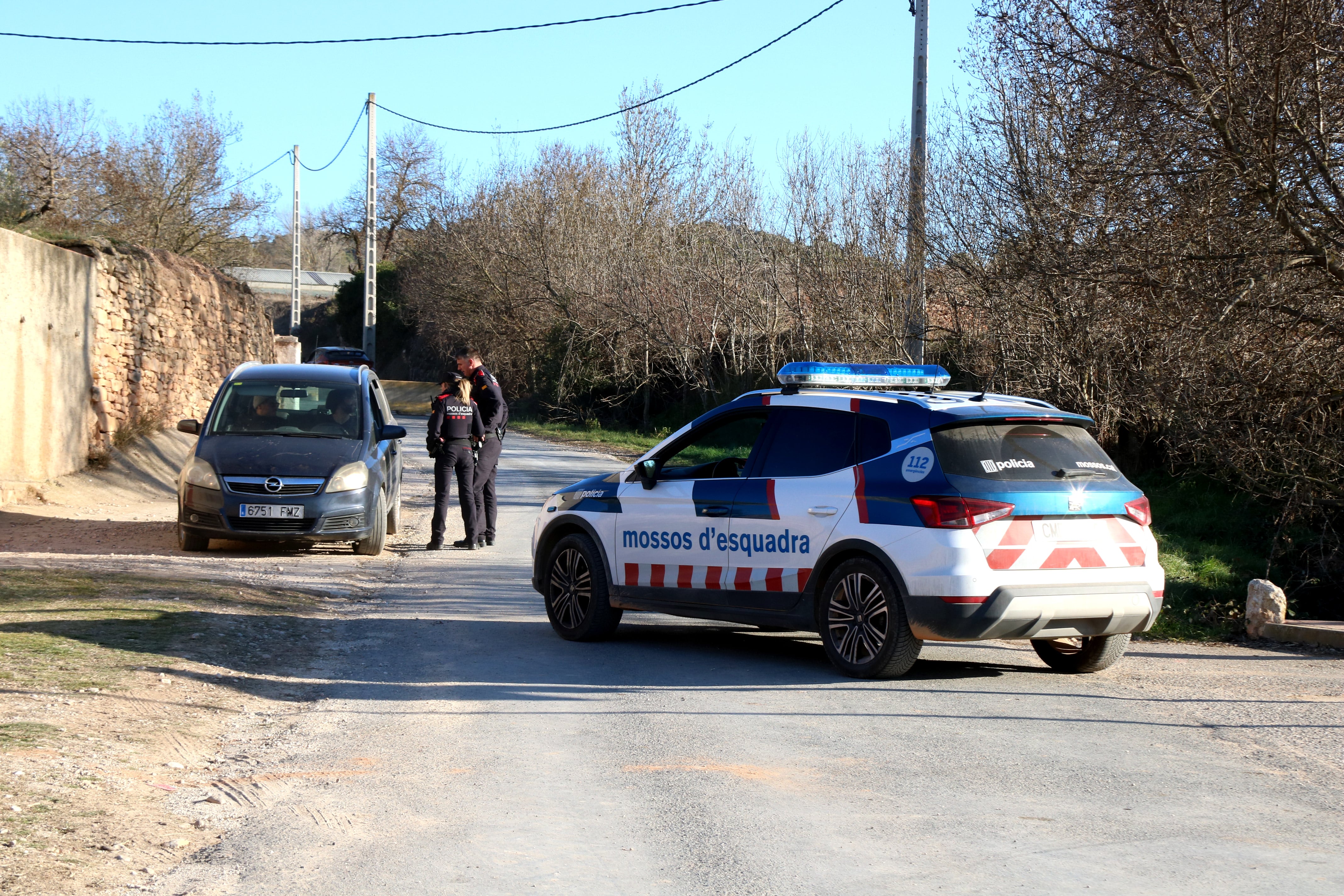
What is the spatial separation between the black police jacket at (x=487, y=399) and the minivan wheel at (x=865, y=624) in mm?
7064

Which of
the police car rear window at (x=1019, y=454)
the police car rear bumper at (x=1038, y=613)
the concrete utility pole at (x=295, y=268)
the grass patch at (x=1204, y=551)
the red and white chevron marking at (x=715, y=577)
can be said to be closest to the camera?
the police car rear bumper at (x=1038, y=613)

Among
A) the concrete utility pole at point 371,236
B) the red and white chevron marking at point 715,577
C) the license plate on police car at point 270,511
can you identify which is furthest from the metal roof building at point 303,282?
the red and white chevron marking at point 715,577

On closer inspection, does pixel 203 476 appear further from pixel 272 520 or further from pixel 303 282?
pixel 303 282

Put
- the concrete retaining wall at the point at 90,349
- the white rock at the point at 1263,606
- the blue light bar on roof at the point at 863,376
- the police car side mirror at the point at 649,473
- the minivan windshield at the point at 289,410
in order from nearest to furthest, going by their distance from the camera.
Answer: the blue light bar on roof at the point at 863,376
the police car side mirror at the point at 649,473
the white rock at the point at 1263,606
the minivan windshield at the point at 289,410
the concrete retaining wall at the point at 90,349

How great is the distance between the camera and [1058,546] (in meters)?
7.21

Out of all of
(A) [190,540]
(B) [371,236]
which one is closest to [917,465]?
(A) [190,540]

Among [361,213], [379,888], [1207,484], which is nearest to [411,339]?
[361,213]

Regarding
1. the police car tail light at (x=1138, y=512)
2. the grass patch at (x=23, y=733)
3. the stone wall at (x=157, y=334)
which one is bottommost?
the grass patch at (x=23, y=733)

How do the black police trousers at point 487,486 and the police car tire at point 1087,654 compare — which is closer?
the police car tire at point 1087,654

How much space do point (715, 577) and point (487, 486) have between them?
6.39 meters

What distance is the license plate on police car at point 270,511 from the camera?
12.4 meters

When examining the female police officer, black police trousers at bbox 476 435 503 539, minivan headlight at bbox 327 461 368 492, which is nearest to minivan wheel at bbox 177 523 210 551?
minivan headlight at bbox 327 461 368 492

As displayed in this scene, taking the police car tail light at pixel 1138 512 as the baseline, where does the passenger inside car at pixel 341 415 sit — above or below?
above

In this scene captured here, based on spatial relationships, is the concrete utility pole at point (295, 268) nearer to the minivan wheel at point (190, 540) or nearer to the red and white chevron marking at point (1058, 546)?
the minivan wheel at point (190, 540)
